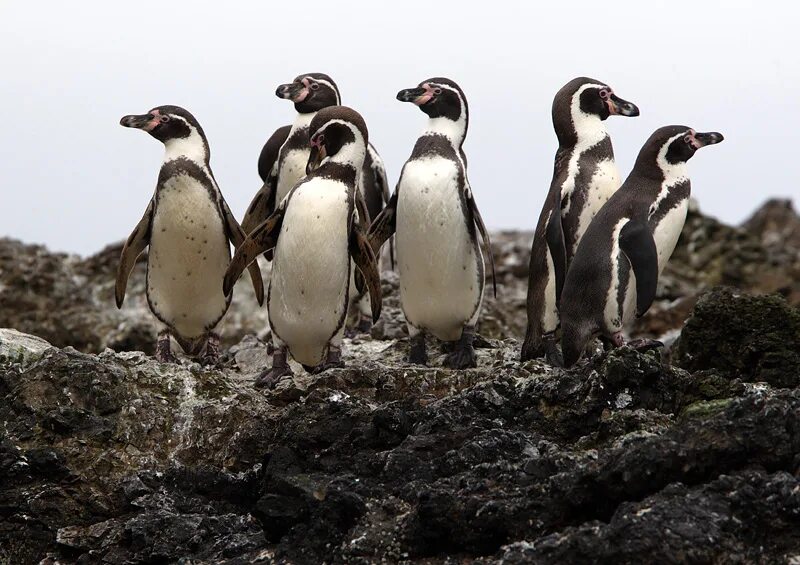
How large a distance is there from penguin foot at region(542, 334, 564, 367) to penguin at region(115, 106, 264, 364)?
197cm

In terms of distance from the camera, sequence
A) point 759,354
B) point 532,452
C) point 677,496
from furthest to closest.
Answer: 1. point 759,354
2. point 532,452
3. point 677,496

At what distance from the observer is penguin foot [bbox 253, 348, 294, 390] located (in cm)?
817

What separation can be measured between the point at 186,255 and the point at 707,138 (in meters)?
3.24

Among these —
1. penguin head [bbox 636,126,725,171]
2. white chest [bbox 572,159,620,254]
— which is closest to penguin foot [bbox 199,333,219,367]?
white chest [bbox 572,159,620,254]

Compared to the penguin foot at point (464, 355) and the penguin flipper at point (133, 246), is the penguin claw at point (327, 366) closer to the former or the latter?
the penguin foot at point (464, 355)

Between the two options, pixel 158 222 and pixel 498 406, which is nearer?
pixel 498 406

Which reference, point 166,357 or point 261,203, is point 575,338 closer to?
point 166,357

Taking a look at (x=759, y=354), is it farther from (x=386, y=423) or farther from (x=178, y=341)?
(x=178, y=341)

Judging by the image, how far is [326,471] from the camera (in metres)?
6.39

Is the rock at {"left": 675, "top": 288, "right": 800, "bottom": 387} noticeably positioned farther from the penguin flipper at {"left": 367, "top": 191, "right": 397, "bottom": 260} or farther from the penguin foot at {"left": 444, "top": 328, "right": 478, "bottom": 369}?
the penguin flipper at {"left": 367, "top": 191, "right": 397, "bottom": 260}

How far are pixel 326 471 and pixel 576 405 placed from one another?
122 cm

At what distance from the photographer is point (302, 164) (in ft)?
32.4

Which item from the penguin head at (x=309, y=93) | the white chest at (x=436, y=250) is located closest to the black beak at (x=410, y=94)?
the white chest at (x=436, y=250)

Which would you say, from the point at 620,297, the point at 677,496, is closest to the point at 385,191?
the point at 620,297
